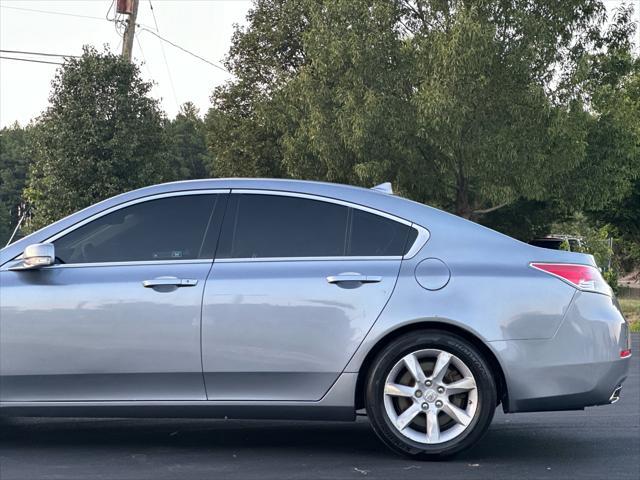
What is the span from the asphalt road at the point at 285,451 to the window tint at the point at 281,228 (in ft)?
3.89

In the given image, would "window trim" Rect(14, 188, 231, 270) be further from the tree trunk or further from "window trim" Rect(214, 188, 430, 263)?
the tree trunk

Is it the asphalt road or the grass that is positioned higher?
the asphalt road

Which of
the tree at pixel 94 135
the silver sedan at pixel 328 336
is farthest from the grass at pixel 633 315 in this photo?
the silver sedan at pixel 328 336

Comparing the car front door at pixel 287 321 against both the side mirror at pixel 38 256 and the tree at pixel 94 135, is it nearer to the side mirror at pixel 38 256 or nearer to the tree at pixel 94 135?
the side mirror at pixel 38 256

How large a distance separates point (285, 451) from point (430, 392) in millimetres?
1006

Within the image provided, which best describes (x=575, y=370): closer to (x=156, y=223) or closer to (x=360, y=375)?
(x=360, y=375)

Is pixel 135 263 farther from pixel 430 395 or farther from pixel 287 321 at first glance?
pixel 430 395

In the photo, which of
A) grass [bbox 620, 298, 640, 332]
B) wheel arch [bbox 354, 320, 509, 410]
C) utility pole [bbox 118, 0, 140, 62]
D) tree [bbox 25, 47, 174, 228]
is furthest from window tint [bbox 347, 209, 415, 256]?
tree [bbox 25, 47, 174, 228]

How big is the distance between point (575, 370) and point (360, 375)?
1190 millimetres

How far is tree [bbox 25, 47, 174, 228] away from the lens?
1181 inches

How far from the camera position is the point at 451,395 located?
5.86m

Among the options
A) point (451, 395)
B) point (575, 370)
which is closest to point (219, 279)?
point (451, 395)

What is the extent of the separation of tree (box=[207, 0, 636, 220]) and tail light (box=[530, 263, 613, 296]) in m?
20.9

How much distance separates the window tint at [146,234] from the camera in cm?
609
